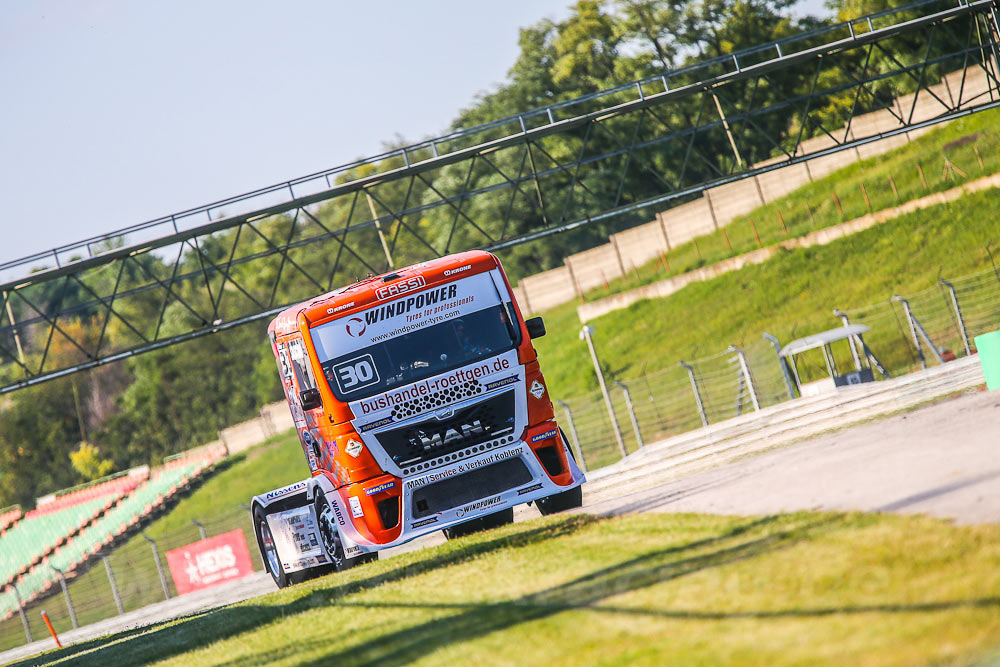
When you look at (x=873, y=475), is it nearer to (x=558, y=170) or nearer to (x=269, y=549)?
(x=269, y=549)

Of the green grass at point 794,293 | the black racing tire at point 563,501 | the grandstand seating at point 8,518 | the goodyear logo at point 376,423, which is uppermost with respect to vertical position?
the goodyear logo at point 376,423

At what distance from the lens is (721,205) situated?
54438 millimetres

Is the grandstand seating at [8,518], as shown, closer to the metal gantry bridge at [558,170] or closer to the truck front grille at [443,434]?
the metal gantry bridge at [558,170]

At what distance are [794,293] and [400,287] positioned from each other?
30.2 metres

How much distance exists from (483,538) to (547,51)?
74526 millimetres

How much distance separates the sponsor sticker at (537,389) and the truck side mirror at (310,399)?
2.48 meters

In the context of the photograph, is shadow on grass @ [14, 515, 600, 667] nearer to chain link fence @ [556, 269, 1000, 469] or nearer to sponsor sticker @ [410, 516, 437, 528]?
sponsor sticker @ [410, 516, 437, 528]

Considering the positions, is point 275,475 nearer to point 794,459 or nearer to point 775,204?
point 775,204

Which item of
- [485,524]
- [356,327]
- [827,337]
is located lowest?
[827,337]

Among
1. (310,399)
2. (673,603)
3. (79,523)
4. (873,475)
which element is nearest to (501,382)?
(310,399)

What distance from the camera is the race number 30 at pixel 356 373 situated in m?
13.3

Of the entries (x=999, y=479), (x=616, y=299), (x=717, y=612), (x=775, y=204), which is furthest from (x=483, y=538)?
(x=775, y=204)

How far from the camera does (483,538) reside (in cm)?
1315

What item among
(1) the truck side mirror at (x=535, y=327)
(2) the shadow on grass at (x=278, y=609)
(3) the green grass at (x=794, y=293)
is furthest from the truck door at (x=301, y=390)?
(3) the green grass at (x=794, y=293)
